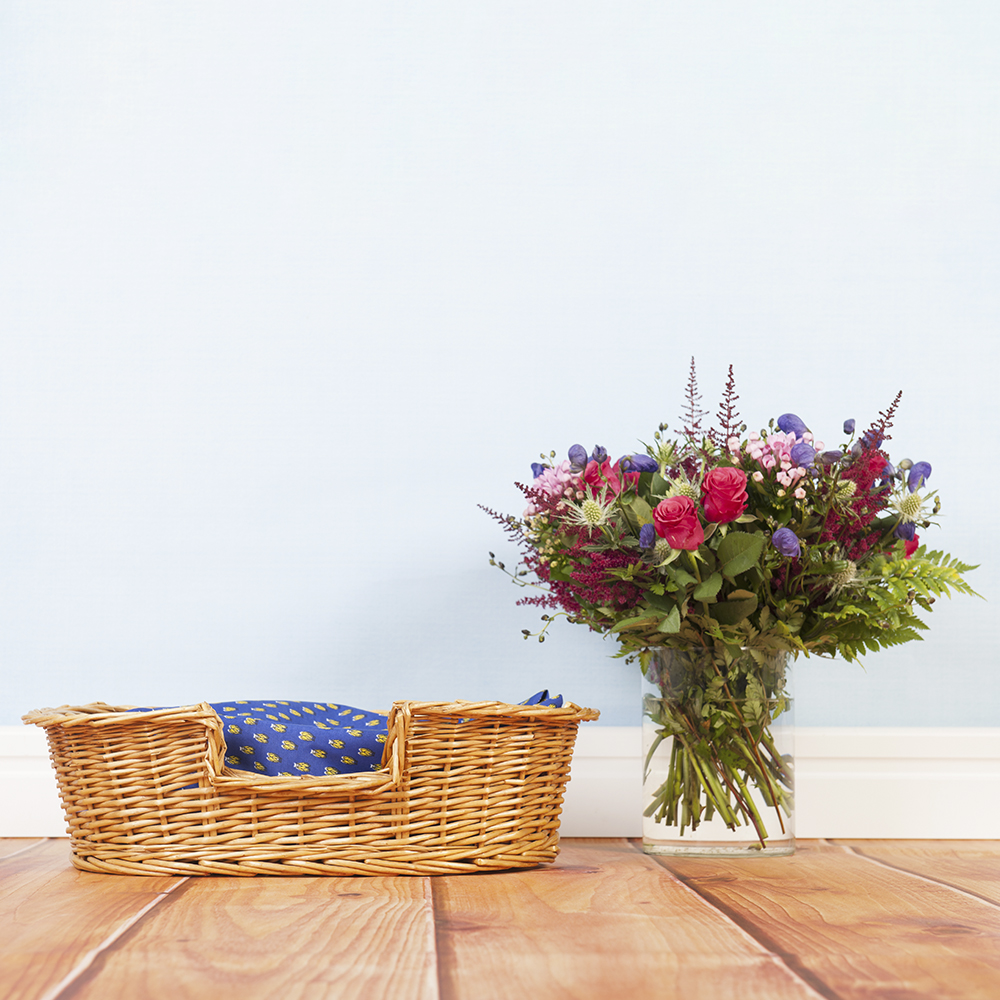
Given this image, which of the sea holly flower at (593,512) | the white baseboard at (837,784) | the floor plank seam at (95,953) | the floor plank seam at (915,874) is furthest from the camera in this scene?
the white baseboard at (837,784)

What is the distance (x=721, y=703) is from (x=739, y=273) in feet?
2.17

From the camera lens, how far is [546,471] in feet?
3.53

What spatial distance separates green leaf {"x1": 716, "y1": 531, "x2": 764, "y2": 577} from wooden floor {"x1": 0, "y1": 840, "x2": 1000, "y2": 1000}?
0.29 metres

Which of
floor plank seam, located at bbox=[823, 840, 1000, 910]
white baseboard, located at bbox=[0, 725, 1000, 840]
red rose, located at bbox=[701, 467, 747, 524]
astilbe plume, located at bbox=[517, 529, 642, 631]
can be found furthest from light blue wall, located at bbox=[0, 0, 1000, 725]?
red rose, located at bbox=[701, 467, 747, 524]

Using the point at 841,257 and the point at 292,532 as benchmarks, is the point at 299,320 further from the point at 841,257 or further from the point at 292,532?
the point at 841,257

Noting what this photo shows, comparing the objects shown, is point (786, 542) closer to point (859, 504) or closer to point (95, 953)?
point (859, 504)

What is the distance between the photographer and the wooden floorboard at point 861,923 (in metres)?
0.61

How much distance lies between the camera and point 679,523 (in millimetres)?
942

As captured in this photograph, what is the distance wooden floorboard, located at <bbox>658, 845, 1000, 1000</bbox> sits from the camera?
61cm

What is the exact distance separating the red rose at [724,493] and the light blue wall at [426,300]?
42 cm

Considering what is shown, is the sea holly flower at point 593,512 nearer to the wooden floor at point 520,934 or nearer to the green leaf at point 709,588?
the green leaf at point 709,588

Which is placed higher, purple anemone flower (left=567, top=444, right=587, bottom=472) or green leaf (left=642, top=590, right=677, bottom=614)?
purple anemone flower (left=567, top=444, right=587, bottom=472)

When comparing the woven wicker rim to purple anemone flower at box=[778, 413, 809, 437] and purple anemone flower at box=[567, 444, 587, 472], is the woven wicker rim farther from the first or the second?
purple anemone flower at box=[778, 413, 809, 437]

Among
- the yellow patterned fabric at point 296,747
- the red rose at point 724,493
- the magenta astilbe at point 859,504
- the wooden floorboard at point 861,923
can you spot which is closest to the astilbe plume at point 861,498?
the magenta astilbe at point 859,504
